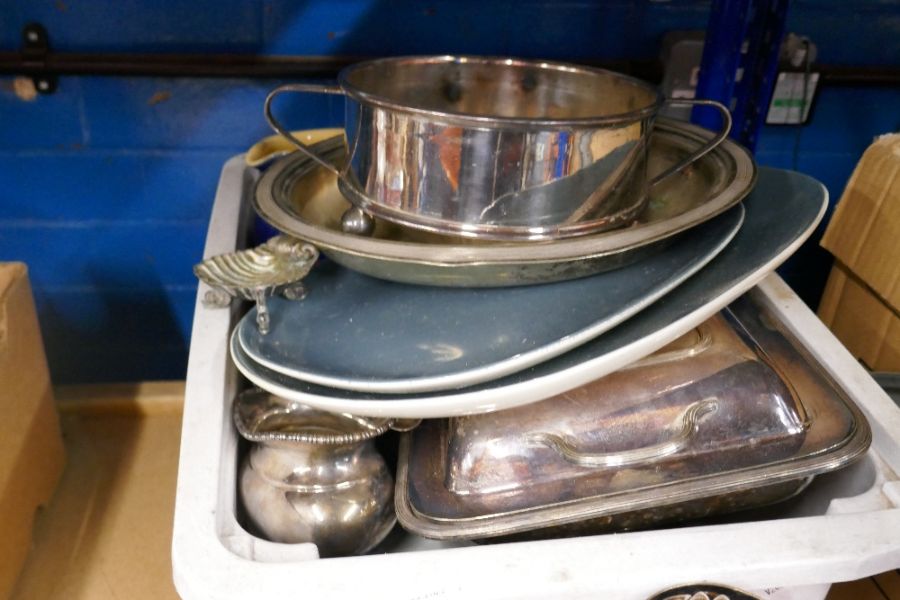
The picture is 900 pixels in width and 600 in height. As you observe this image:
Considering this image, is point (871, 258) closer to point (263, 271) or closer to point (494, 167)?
point (494, 167)

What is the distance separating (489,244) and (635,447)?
0.19 m

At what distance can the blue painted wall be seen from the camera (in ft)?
3.14

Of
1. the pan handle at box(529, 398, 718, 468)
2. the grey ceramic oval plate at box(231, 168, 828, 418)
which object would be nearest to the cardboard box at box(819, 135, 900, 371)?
the grey ceramic oval plate at box(231, 168, 828, 418)

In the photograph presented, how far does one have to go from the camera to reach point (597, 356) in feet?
1.66

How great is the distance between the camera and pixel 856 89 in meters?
1.05

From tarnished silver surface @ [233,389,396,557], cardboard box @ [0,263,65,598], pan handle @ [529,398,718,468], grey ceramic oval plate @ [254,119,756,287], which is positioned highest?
grey ceramic oval plate @ [254,119,756,287]

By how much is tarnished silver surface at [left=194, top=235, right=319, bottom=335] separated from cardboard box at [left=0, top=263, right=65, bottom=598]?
1.28 ft

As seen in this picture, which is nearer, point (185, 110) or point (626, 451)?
point (626, 451)

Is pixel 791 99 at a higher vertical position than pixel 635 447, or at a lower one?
higher

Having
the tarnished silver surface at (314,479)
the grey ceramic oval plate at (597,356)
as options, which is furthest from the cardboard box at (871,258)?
the tarnished silver surface at (314,479)

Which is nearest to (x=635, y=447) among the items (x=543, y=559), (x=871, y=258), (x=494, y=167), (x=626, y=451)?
(x=626, y=451)

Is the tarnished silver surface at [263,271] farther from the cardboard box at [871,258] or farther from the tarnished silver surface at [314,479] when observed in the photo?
the cardboard box at [871,258]

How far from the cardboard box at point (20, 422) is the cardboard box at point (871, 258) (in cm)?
96

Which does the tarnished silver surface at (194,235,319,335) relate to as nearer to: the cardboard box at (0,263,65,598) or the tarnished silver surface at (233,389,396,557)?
the tarnished silver surface at (233,389,396,557)
